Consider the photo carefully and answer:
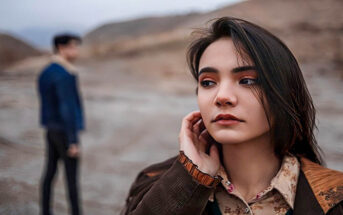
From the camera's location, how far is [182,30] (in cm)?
1980

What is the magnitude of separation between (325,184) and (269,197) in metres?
0.20

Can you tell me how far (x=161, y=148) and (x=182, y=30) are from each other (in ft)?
47.2

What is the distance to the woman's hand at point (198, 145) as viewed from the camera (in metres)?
1.30

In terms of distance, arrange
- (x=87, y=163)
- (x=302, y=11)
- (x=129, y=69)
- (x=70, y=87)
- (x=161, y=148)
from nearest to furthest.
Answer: (x=70, y=87) → (x=87, y=163) → (x=161, y=148) → (x=129, y=69) → (x=302, y=11)

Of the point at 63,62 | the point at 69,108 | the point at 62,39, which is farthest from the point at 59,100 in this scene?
the point at 62,39

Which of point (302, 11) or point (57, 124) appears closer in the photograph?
point (57, 124)

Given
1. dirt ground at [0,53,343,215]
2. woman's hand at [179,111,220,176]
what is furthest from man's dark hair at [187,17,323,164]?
dirt ground at [0,53,343,215]

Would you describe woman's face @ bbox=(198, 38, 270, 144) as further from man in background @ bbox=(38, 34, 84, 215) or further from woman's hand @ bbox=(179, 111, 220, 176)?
man in background @ bbox=(38, 34, 84, 215)

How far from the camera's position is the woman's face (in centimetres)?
125

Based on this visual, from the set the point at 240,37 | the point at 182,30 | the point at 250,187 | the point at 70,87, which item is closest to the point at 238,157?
the point at 250,187

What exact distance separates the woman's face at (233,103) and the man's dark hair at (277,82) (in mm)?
29

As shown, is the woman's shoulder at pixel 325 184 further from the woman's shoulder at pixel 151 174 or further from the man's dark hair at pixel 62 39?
the man's dark hair at pixel 62 39

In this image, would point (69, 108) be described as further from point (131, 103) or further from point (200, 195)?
point (131, 103)

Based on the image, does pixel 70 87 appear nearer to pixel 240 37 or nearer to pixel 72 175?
pixel 72 175
